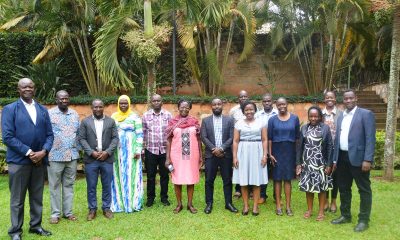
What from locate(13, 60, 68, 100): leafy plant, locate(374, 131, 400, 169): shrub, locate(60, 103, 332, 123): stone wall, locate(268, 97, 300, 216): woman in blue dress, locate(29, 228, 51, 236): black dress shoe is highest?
locate(13, 60, 68, 100): leafy plant

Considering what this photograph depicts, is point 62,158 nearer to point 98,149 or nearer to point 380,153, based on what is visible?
point 98,149

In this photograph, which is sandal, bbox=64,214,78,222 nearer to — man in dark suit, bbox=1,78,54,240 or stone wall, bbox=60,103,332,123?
man in dark suit, bbox=1,78,54,240

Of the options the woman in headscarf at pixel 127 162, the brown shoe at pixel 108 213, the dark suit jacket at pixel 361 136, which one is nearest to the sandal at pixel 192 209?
the woman in headscarf at pixel 127 162

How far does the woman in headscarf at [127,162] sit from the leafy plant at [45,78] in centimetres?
576

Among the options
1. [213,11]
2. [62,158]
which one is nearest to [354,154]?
[62,158]

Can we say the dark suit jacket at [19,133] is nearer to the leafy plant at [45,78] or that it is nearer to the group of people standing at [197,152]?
the group of people standing at [197,152]

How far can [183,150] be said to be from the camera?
585cm

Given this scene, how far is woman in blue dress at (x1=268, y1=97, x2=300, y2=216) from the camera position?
5.64 m

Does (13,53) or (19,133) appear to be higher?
(13,53)

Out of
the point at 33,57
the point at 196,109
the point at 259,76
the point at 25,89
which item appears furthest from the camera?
the point at 259,76

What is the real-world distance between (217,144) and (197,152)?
0.32m

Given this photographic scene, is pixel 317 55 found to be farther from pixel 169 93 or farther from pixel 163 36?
pixel 163 36

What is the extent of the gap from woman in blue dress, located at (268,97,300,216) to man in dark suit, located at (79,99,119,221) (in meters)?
2.29

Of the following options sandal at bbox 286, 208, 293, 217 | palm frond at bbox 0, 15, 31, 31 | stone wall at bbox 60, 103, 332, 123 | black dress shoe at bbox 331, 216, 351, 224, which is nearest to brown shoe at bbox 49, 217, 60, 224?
sandal at bbox 286, 208, 293, 217
